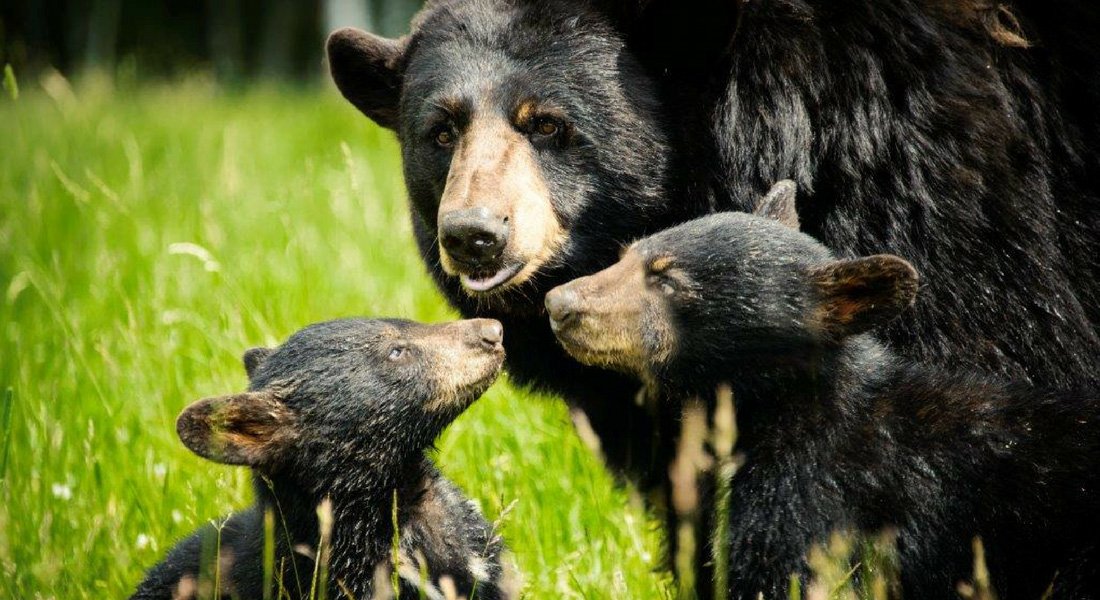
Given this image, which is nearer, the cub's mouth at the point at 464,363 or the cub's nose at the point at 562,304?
the cub's nose at the point at 562,304

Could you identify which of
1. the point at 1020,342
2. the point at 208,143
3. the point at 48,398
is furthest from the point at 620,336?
the point at 208,143

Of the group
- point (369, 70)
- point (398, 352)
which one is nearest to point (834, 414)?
point (398, 352)

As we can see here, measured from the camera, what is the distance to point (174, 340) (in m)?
6.31

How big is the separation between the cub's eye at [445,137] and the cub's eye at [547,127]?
31 cm

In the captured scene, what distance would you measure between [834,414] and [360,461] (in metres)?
1.37

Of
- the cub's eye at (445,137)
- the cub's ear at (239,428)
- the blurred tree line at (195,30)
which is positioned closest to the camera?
the cub's ear at (239,428)

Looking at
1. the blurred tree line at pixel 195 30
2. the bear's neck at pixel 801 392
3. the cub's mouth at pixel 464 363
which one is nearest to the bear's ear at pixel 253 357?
the cub's mouth at pixel 464 363

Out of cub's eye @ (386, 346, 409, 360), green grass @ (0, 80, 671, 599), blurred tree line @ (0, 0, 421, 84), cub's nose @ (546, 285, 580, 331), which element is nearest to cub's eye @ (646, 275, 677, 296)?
cub's nose @ (546, 285, 580, 331)

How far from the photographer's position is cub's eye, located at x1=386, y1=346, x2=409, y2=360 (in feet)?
12.8

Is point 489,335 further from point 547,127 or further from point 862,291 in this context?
point 862,291

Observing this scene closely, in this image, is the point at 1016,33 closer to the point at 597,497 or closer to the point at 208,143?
the point at 597,497

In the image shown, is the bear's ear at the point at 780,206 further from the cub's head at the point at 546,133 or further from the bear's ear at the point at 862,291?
the cub's head at the point at 546,133

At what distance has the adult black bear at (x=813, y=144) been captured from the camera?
4109 mm

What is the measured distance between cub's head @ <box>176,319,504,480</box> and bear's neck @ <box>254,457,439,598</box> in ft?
0.16
